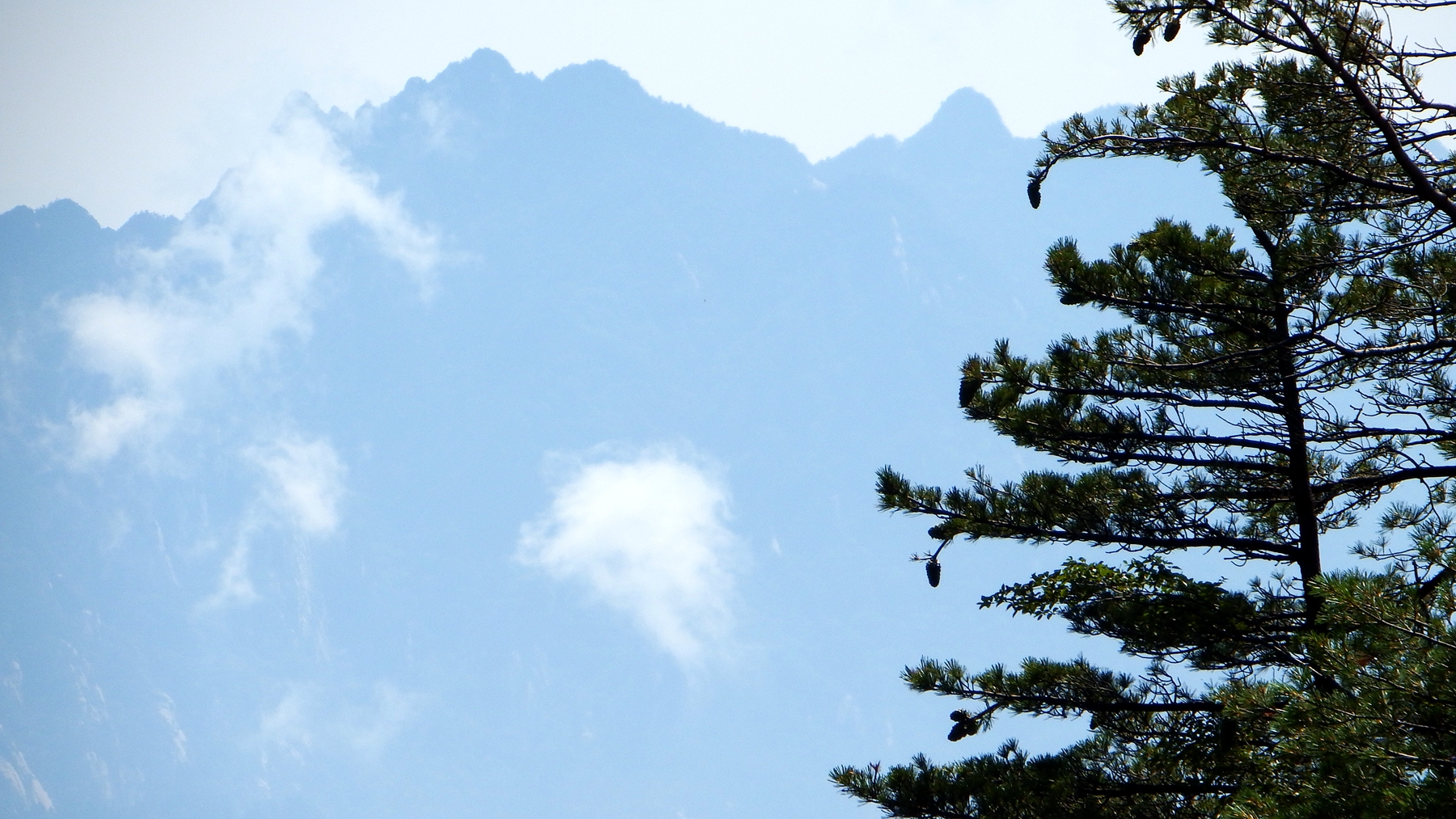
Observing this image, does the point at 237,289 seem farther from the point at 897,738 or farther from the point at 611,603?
the point at 897,738

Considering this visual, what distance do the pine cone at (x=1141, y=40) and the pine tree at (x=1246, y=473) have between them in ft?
0.05

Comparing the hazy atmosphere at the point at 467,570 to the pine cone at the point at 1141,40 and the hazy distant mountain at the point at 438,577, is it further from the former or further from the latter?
the pine cone at the point at 1141,40

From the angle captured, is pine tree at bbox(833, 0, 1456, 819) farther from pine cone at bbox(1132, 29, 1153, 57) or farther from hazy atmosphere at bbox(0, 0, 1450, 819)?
hazy atmosphere at bbox(0, 0, 1450, 819)

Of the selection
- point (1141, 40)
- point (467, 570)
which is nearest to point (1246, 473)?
point (1141, 40)

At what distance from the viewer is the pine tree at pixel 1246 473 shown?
13.4 ft

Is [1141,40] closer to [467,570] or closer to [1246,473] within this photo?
[1246,473]

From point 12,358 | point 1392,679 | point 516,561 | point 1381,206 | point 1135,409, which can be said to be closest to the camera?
point 1392,679

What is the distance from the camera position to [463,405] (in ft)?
648

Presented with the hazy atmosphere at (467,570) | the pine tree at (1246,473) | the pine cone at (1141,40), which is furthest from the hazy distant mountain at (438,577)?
the pine cone at (1141,40)

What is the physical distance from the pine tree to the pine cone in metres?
0.01

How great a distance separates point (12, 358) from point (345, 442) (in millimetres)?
61361

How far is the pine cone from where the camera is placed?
14.4 feet

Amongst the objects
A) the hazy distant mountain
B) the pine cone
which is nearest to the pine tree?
the pine cone

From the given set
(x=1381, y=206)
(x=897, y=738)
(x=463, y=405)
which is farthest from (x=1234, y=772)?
(x=463, y=405)
